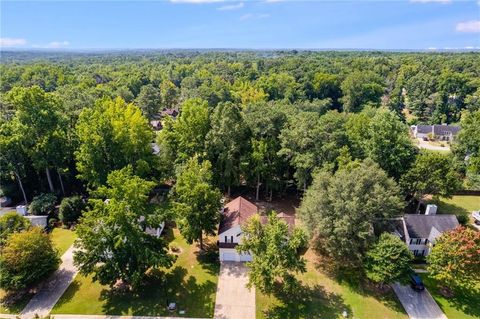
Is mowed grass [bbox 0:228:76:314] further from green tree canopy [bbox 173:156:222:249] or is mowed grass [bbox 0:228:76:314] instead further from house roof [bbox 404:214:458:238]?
house roof [bbox 404:214:458:238]

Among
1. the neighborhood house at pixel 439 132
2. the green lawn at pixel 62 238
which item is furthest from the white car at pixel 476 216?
the green lawn at pixel 62 238

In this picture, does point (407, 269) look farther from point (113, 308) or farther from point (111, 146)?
point (111, 146)

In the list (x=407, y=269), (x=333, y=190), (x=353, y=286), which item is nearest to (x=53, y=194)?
(x=333, y=190)

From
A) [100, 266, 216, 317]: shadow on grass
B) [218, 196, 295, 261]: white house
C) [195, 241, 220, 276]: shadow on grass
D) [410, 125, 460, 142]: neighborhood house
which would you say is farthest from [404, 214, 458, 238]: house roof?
[410, 125, 460, 142]: neighborhood house

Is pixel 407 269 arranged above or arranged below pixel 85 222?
below

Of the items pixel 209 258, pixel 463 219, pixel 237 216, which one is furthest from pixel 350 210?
pixel 463 219

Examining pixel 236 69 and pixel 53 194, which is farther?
pixel 236 69

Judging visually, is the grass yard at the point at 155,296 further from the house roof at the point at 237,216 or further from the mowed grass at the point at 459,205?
the mowed grass at the point at 459,205
